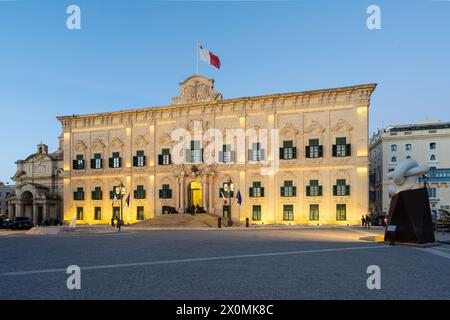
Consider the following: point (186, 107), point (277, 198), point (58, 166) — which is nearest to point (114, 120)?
point (186, 107)

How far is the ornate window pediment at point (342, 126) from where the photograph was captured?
3688cm

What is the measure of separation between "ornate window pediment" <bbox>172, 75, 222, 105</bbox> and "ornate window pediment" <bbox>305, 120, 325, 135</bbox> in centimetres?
1044

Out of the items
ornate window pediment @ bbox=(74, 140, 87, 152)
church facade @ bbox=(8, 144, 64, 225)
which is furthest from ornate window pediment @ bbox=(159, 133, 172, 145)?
A: church facade @ bbox=(8, 144, 64, 225)

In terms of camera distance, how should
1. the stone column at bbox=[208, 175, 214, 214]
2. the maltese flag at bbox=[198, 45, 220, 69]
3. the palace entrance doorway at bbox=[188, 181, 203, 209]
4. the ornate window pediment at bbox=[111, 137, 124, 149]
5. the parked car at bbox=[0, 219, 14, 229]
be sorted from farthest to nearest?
the ornate window pediment at bbox=[111, 137, 124, 149]
the palace entrance doorway at bbox=[188, 181, 203, 209]
the parked car at bbox=[0, 219, 14, 229]
the stone column at bbox=[208, 175, 214, 214]
the maltese flag at bbox=[198, 45, 220, 69]

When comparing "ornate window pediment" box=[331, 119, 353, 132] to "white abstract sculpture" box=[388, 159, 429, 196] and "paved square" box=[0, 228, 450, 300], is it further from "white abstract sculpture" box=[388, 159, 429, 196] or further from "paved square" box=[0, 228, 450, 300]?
"paved square" box=[0, 228, 450, 300]

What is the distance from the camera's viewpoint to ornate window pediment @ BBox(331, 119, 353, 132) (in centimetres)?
3688

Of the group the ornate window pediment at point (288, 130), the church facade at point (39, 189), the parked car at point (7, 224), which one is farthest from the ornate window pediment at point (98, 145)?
the ornate window pediment at point (288, 130)

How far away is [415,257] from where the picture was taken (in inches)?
493

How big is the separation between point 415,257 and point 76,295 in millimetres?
10642

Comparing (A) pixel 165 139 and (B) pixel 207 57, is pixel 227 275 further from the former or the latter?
(A) pixel 165 139

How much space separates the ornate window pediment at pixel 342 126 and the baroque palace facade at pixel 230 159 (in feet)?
0.32

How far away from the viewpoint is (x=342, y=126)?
3709cm

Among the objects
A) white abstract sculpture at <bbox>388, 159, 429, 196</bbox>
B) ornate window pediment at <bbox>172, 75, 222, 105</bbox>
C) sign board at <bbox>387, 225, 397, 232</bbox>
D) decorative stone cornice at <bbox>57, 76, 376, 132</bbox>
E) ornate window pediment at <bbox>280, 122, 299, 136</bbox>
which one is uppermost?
ornate window pediment at <bbox>172, 75, 222, 105</bbox>
